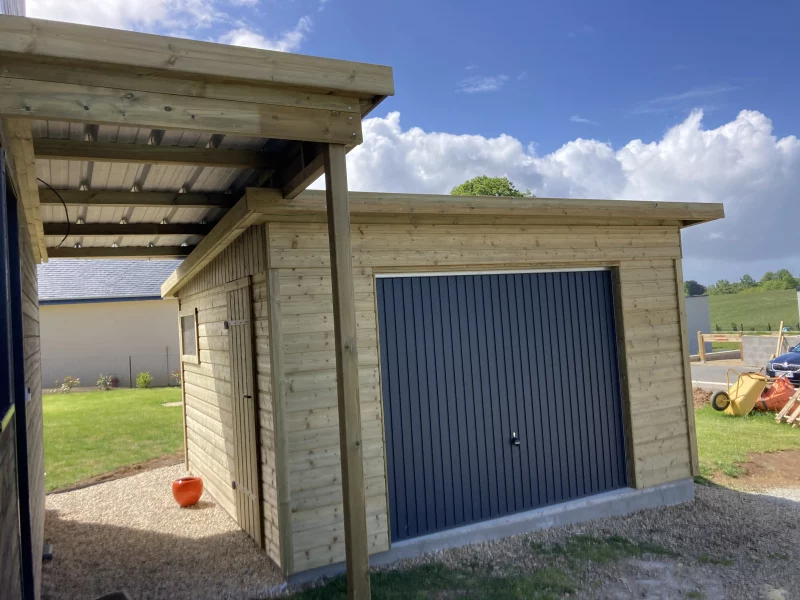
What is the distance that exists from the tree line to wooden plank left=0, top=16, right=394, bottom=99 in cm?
6211

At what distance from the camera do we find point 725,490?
21.0ft

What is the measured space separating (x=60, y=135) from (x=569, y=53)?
96.1 feet

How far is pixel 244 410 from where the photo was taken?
5250mm

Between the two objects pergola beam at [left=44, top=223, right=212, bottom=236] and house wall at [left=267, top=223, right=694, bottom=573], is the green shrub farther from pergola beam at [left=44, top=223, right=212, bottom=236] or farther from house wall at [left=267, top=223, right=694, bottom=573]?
house wall at [left=267, top=223, right=694, bottom=573]

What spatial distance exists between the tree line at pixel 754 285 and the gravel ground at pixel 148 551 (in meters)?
60.2

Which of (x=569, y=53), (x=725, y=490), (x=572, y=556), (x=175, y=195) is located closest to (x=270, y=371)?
(x=175, y=195)

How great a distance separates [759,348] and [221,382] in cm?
1739

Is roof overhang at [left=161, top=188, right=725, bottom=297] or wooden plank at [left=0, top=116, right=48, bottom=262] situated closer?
wooden plank at [left=0, top=116, right=48, bottom=262]

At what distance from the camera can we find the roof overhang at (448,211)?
13.8ft

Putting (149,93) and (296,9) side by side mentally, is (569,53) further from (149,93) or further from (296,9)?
(149,93)

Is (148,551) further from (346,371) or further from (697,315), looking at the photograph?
(697,315)

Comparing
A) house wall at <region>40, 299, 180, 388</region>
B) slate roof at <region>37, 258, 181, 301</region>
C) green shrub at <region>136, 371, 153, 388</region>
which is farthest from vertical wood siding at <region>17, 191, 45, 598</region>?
slate roof at <region>37, 258, 181, 301</region>

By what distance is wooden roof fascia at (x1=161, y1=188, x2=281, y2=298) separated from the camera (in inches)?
157

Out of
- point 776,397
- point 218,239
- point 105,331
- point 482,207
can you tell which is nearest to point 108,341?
point 105,331
